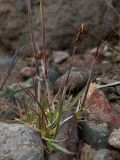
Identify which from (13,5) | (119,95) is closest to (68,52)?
(13,5)

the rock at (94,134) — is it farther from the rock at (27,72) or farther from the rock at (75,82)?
the rock at (27,72)

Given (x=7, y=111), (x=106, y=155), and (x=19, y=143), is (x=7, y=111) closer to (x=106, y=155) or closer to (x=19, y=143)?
(x=19, y=143)

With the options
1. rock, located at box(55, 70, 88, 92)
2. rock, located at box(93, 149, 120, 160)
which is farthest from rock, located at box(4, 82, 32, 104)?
rock, located at box(93, 149, 120, 160)

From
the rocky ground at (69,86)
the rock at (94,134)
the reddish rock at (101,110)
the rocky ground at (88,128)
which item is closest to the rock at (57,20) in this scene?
the rocky ground at (69,86)

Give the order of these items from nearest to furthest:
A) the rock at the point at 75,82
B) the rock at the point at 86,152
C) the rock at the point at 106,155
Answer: the rock at the point at 106,155
the rock at the point at 86,152
the rock at the point at 75,82

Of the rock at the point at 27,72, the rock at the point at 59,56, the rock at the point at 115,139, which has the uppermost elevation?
the rock at the point at 115,139

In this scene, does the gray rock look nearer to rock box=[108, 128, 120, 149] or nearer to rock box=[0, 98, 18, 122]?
rock box=[108, 128, 120, 149]

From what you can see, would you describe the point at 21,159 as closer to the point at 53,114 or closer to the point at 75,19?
the point at 53,114
